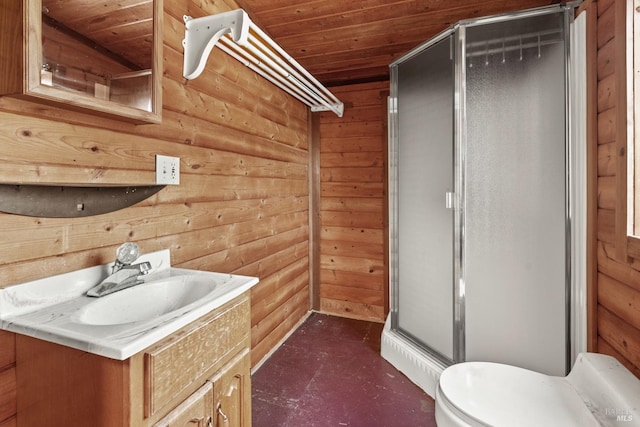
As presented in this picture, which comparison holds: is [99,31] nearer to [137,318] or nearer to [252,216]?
[137,318]

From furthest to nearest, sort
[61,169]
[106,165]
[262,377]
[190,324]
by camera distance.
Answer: [262,377], [106,165], [61,169], [190,324]

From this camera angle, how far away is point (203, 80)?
159 cm

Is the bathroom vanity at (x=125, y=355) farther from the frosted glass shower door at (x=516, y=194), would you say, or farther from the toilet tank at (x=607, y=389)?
the frosted glass shower door at (x=516, y=194)

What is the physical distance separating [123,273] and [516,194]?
1.76m

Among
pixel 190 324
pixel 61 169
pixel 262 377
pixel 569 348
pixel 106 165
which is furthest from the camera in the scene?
pixel 262 377

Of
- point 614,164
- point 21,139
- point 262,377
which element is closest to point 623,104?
point 614,164

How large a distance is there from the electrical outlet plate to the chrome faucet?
326 millimetres

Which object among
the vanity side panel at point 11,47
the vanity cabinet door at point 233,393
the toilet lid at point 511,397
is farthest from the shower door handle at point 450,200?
the vanity side panel at point 11,47

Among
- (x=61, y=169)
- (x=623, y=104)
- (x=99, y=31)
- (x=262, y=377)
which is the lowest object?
(x=262, y=377)

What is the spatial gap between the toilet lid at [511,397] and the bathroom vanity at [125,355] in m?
0.78

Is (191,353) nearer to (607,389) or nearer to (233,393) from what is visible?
(233,393)

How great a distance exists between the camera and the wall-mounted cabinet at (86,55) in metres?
0.81

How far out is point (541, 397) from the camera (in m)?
1.13

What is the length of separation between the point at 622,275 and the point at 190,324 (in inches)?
62.6
